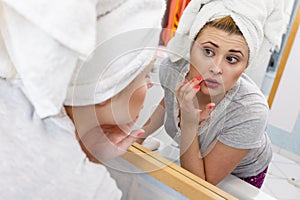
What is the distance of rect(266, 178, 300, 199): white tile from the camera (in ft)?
1.58

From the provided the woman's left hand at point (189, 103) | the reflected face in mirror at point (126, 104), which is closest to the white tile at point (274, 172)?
the woman's left hand at point (189, 103)

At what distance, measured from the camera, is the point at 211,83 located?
453 millimetres

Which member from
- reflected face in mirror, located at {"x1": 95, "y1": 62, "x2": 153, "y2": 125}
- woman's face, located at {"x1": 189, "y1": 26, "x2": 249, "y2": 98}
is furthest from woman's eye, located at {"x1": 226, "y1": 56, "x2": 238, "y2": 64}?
reflected face in mirror, located at {"x1": 95, "y1": 62, "x2": 153, "y2": 125}

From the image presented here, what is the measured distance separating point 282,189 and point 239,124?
0.14 metres

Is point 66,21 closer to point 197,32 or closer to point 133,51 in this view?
point 133,51

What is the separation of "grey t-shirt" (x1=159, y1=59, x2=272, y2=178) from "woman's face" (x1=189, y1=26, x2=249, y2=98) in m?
0.04

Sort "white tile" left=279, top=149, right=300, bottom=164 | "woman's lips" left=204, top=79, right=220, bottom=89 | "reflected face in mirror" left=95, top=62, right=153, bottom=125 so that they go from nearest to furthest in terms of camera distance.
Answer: "reflected face in mirror" left=95, top=62, right=153, bottom=125, "woman's lips" left=204, top=79, right=220, bottom=89, "white tile" left=279, top=149, right=300, bottom=164

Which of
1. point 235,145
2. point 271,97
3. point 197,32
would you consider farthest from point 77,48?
point 271,97

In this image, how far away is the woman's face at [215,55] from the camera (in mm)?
442

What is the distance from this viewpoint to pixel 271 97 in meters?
0.74

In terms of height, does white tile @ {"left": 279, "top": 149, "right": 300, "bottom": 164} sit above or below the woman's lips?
below

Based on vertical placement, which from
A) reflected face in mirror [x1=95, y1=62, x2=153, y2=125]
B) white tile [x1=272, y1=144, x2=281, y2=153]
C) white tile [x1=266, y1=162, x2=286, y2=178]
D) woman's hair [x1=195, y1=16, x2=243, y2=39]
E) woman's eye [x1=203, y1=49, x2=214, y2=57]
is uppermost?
woman's hair [x1=195, y1=16, x2=243, y2=39]

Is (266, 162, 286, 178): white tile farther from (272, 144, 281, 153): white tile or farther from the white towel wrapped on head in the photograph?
the white towel wrapped on head

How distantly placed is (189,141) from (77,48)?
31cm
